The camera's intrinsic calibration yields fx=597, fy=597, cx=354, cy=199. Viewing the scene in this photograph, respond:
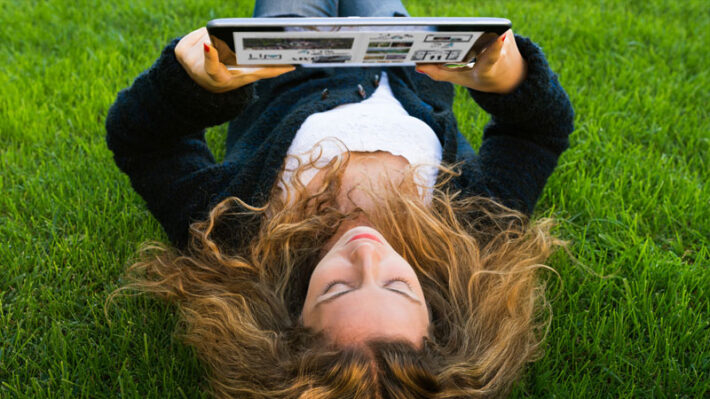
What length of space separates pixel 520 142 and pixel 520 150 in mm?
30

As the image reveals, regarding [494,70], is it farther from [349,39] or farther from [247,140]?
[247,140]

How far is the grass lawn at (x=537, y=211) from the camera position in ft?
6.15

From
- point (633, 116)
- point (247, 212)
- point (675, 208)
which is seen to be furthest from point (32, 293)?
point (633, 116)

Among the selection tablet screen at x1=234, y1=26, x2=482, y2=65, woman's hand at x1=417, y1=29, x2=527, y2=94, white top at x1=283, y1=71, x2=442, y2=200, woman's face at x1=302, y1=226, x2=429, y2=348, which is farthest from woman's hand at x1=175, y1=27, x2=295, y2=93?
woman's face at x1=302, y1=226, x2=429, y2=348

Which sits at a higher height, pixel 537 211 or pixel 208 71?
pixel 208 71

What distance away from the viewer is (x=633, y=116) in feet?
9.89

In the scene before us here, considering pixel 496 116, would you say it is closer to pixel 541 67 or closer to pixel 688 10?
pixel 541 67

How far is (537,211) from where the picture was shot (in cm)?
252

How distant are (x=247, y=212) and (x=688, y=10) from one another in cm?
356

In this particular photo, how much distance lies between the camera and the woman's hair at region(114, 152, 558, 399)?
166 centimetres

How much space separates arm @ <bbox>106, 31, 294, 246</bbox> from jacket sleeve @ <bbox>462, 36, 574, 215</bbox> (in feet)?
2.73

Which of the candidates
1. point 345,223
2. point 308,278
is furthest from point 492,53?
point 308,278

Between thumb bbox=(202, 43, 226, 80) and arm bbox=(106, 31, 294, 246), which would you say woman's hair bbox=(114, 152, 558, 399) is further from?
thumb bbox=(202, 43, 226, 80)

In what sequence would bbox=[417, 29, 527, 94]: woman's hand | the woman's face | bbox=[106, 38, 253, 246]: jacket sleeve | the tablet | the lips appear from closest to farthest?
1. the tablet
2. the woman's face
3. bbox=[417, 29, 527, 94]: woman's hand
4. the lips
5. bbox=[106, 38, 253, 246]: jacket sleeve
